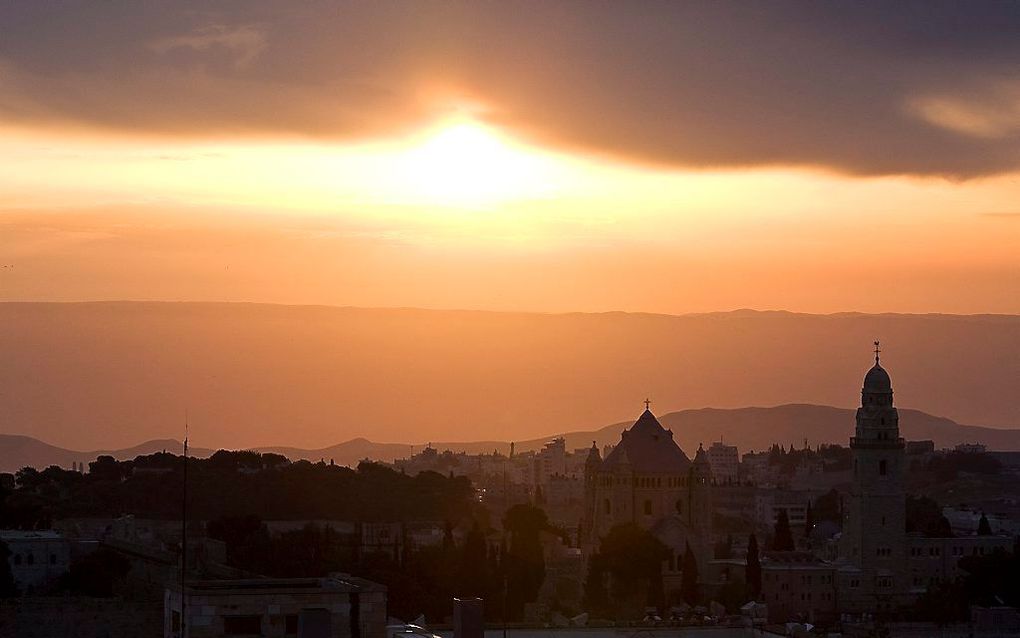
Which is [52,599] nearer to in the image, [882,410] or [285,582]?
[285,582]

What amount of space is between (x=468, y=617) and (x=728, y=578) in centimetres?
5677

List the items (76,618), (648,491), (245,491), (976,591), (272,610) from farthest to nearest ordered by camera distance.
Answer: (245,491) → (648,491) → (976,591) → (76,618) → (272,610)

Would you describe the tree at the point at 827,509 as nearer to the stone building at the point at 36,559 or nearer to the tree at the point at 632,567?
the tree at the point at 632,567

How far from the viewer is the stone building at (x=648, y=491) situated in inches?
3482

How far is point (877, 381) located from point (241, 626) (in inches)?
2324

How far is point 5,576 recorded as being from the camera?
54.3 meters

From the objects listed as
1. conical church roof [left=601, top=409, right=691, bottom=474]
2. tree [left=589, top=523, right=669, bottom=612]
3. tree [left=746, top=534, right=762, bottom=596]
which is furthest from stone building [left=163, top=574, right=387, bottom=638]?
conical church roof [left=601, top=409, right=691, bottom=474]

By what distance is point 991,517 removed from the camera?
12362 centimetres

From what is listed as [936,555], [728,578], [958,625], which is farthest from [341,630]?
[936,555]

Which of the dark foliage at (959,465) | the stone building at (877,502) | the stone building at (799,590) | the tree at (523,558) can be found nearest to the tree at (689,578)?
the stone building at (799,590)

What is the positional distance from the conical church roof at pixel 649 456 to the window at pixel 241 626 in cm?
5839

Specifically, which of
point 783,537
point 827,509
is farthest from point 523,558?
point 827,509

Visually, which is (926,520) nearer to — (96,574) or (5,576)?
(96,574)

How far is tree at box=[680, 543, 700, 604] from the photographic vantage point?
261 feet
